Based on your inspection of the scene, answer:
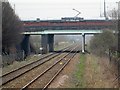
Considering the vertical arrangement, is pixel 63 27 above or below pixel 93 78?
above

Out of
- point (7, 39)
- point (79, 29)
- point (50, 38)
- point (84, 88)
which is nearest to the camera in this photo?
point (84, 88)

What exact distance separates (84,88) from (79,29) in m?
50.1

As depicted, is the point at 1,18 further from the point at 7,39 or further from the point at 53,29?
the point at 53,29

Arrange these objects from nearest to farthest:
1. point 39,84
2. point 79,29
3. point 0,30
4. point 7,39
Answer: point 39,84 < point 0,30 < point 7,39 < point 79,29

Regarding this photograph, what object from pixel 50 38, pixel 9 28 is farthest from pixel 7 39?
pixel 50 38

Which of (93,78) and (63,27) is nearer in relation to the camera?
(93,78)

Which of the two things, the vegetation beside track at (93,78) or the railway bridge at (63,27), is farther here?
the railway bridge at (63,27)

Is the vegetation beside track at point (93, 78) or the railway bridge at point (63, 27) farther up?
the railway bridge at point (63, 27)

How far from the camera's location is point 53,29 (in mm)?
67688

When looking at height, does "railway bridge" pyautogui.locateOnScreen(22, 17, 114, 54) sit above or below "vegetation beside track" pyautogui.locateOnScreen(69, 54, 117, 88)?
above

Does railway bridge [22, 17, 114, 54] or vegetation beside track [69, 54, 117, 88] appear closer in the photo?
vegetation beside track [69, 54, 117, 88]

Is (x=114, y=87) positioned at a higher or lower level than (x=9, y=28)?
lower

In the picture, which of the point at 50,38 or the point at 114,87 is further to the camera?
the point at 50,38

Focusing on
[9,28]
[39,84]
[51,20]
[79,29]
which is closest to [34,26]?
[51,20]
